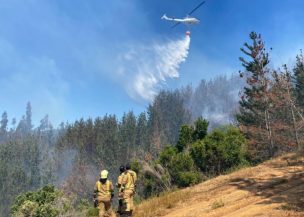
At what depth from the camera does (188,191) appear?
59.5 feet

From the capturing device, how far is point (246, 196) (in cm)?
1455

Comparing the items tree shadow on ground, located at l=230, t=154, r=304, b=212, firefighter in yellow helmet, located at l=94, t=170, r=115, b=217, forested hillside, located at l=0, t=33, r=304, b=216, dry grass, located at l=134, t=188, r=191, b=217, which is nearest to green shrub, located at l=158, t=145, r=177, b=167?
forested hillside, located at l=0, t=33, r=304, b=216

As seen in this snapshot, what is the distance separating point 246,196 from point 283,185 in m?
1.55

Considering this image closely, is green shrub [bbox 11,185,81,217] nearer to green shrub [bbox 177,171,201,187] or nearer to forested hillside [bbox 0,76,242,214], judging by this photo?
green shrub [bbox 177,171,201,187]

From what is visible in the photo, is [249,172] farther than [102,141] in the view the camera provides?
No

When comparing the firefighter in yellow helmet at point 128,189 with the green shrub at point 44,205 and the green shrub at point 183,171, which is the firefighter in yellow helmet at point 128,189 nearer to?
the green shrub at point 183,171

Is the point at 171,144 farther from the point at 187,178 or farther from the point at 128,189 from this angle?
the point at 128,189

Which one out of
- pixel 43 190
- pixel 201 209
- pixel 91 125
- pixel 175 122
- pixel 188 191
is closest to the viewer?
pixel 201 209

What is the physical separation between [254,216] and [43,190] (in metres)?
15.9

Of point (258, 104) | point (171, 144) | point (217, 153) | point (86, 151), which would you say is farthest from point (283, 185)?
point (86, 151)

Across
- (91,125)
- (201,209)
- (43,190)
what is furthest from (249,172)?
(91,125)

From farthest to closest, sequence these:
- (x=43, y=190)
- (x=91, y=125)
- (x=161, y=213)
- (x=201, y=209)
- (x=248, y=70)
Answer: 1. (x=91, y=125)
2. (x=248, y=70)
3. (x=43, y=190)
4. (x=161, y=213)
5. (x=201, y=209)

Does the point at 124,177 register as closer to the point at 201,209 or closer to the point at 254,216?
the point at 201,209

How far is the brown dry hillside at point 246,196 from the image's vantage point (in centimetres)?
1236
